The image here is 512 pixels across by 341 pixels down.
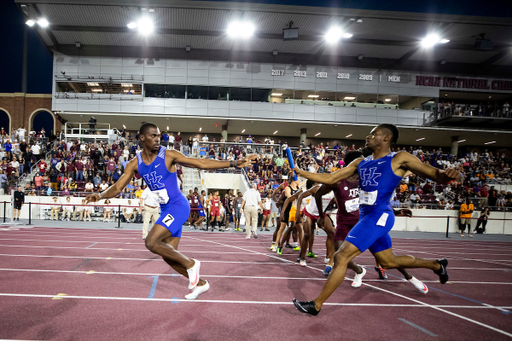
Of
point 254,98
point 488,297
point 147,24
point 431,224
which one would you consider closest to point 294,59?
point 254,98

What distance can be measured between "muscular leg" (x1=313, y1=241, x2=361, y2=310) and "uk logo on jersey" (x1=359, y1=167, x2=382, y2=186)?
0.86 meters

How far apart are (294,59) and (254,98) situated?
592cm

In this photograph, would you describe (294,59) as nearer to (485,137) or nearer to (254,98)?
(254,98)

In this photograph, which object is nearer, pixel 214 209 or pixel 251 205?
pixel 251 205

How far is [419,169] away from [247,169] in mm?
18405

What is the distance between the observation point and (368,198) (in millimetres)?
4090

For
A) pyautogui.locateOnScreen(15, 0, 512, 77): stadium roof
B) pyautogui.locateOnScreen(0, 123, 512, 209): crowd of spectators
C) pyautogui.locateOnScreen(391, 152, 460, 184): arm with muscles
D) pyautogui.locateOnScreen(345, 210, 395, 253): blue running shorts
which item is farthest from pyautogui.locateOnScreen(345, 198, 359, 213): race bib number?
pyautogui.locateOnScreen(15, 0, 512, 77): stadium roof

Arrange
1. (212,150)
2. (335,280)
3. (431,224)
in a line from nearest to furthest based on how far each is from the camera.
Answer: (335,280)
(431,224)
(212,150)

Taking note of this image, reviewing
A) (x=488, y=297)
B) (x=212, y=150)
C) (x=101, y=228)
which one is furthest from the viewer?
(x=212, y=150)

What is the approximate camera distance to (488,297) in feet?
17.8

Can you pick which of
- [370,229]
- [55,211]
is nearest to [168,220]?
[370,229]

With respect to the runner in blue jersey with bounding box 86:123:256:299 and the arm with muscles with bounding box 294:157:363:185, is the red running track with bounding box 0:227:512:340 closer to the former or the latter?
the runner in blue jersey with bounding box 86:123:256:299

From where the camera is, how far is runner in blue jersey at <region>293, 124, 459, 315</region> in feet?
12.3

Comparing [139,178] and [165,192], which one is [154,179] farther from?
[139,178]
